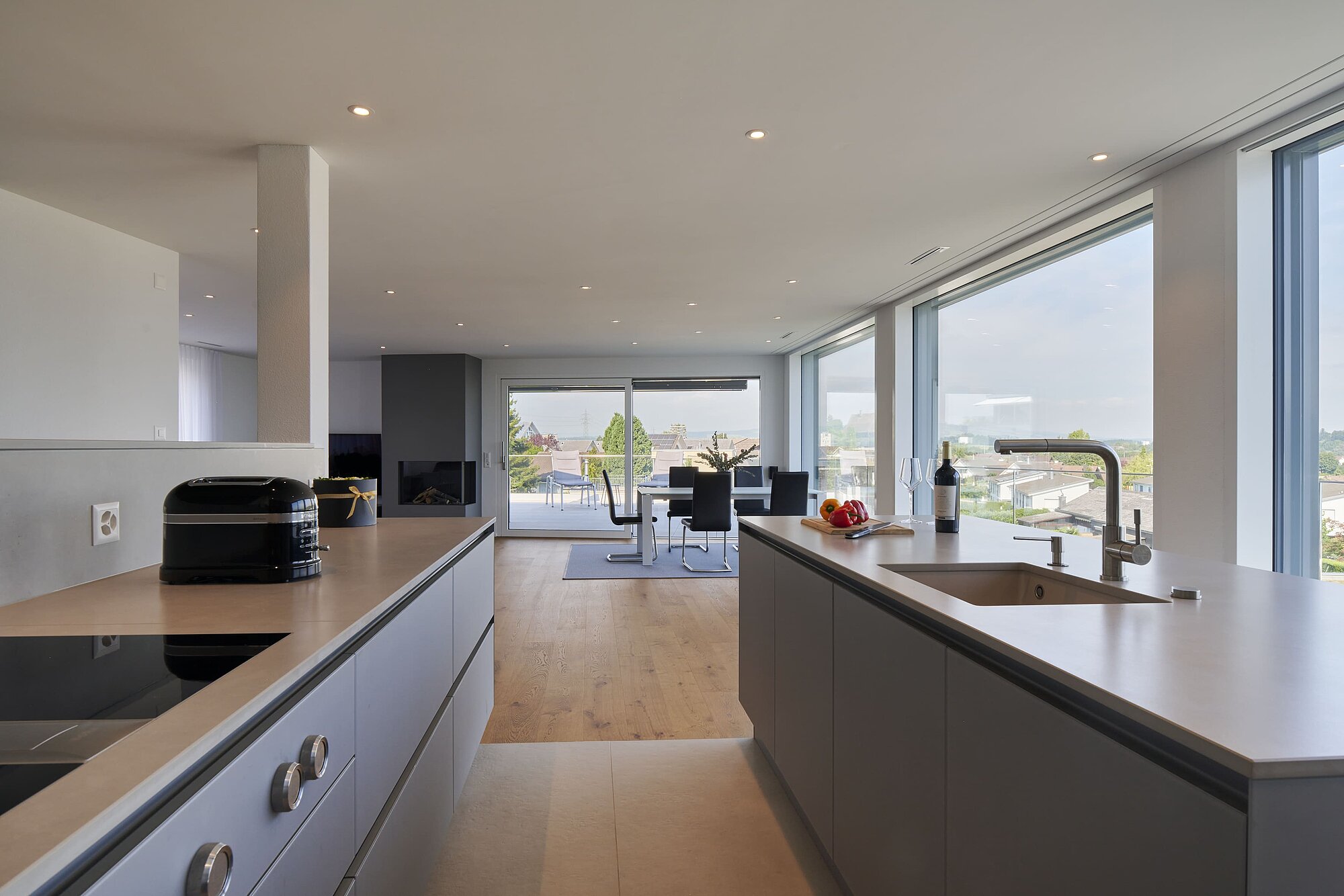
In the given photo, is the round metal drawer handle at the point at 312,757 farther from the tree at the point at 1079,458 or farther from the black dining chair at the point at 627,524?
the black dining chair at the point at 627,524

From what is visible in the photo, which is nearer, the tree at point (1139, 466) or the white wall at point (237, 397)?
the tree at point (1139, 466)

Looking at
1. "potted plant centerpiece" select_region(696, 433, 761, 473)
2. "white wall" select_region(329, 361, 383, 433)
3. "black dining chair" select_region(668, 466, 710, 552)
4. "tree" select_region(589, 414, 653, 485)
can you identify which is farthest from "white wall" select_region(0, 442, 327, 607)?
"white wall" select_region(329, 361, 383, 433)

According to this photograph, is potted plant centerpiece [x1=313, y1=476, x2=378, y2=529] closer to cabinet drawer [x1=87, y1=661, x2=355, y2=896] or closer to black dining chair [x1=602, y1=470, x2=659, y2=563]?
cabinet drawer [x1=87, y1=661, x2=355, y2=896]

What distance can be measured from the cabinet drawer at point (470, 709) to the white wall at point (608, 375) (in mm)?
6986

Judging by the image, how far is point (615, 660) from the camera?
3973 millimetres

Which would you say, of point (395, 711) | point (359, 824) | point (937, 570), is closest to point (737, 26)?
point (937, 570)

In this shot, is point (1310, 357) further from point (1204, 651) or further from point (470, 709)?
point (470, 709)

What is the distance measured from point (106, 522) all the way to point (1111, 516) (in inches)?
84.4

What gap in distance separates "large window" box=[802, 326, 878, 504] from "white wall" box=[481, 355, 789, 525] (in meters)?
0.46

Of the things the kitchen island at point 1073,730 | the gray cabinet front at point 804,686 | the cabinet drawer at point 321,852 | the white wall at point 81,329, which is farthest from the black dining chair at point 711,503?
the cabinet drawer at point 321,852

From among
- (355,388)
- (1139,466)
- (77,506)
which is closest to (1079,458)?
(1139,466)

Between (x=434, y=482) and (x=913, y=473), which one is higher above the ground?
(x=913, y=473)

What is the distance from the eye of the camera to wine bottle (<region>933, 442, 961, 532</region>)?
2.29m

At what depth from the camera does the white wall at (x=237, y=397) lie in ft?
30.0
